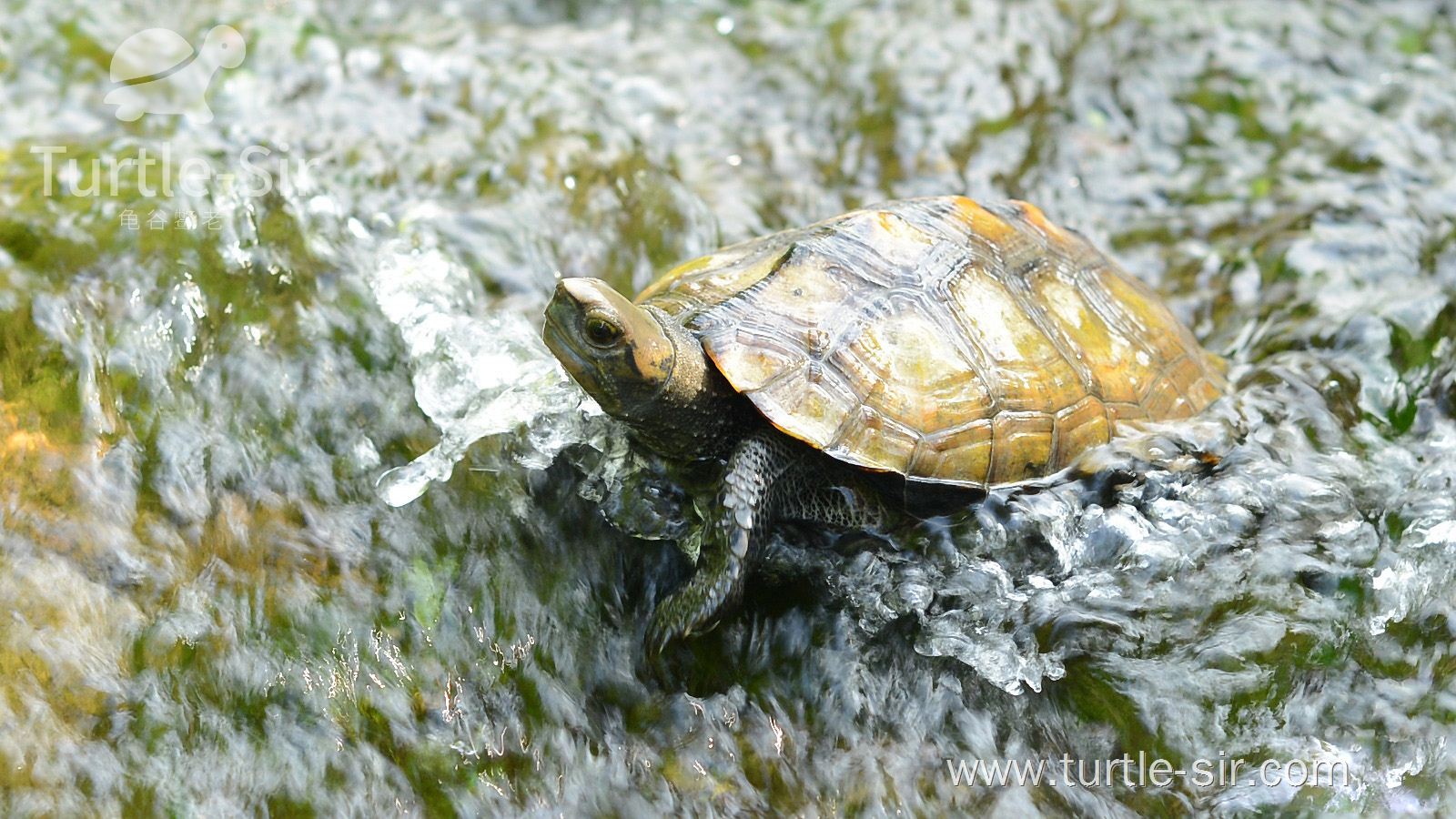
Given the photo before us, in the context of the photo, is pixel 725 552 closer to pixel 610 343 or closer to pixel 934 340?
pixel 610 343

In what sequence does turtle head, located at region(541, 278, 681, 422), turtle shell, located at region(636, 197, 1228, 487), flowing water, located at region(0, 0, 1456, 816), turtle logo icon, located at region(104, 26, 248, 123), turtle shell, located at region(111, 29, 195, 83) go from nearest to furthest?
flowing water, located at region(0, 0, 1456, 816) < turtle head, located at region(541, 278, 681, 422) < turtle shell, located at region(636, 197, 1228, 487) < turtle logo icon, located at region(104, 26, 248, 123) < turtle shell, located at region(111, 29, 195, 83)

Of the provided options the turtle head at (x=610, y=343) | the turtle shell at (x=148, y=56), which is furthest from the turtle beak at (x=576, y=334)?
the turtle shell at (x=148, y=56)

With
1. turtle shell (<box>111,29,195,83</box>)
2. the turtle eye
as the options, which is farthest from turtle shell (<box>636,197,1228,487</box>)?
turtle shell (<box>111,29,195,83</box>)

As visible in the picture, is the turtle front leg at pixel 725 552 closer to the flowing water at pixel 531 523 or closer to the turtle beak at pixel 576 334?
the flowing water at pixel 531 523

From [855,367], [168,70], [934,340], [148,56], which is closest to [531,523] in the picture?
[855,367]

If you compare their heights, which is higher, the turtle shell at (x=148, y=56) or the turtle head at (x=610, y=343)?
the turtle head at (x=610, y=343)

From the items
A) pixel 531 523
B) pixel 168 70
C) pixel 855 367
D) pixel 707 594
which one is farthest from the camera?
pixel 168 70

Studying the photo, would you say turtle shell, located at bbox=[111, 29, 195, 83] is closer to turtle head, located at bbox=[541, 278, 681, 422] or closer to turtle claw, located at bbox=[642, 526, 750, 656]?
turtle head, located at bbox=[541, 278, 681, 422]
